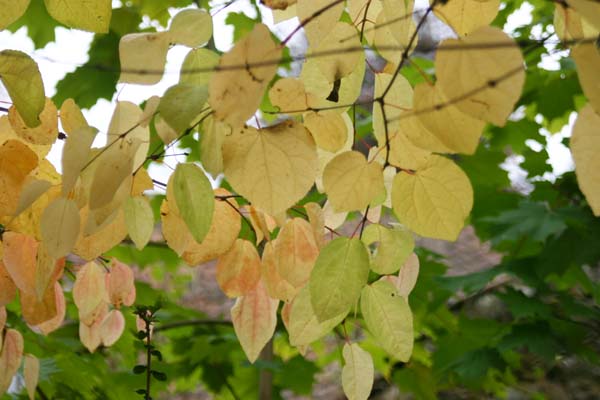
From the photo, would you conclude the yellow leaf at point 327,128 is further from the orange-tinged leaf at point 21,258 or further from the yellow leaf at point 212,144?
the orange-tinged leaf at point 21,258

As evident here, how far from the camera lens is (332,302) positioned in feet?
1.45

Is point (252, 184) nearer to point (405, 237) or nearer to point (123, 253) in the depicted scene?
point (405, 237)

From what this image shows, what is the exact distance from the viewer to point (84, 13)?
50cm

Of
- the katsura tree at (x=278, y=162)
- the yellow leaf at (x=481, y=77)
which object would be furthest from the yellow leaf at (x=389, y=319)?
the yellow leaf at (x=481, y=77)

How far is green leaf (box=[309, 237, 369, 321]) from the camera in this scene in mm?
440

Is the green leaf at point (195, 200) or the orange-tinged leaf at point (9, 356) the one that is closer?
the green leaf at point (195, 200)

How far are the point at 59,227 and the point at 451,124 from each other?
0.23 meters

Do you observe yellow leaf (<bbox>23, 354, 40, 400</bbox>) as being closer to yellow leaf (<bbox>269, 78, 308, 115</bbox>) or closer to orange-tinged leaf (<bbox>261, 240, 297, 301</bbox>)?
orange-tinged leaf (<bbox>261, 240, 297, 301</bbox>)

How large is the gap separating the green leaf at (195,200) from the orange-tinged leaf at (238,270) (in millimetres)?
114

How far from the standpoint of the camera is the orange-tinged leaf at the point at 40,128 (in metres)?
0.50

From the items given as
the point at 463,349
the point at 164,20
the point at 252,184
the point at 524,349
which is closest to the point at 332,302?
the point at 252,184

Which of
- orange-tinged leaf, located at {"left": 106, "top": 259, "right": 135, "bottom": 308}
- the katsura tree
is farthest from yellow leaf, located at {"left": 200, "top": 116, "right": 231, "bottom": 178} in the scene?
orange-tinged leaf, located at {"left": 106, "top": 259, "right": 135, "bottom": 308}

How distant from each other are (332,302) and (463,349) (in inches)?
54.5

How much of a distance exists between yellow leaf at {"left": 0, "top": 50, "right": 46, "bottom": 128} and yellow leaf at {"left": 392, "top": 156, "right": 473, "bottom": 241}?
8.9 inches
